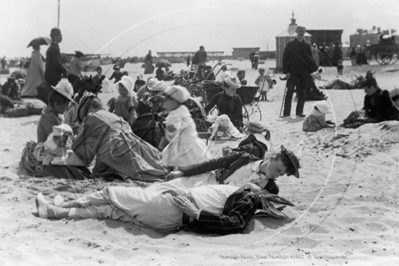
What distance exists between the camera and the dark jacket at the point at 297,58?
9562mm

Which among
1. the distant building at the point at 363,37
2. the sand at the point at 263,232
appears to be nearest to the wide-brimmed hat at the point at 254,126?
the sand at the point at 263,232

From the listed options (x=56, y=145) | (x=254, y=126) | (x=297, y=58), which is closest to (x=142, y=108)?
(x=56, y=145)

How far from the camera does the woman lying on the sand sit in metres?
3.58

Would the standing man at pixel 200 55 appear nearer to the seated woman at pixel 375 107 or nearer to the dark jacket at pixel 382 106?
the seated woman at pixel 375 107

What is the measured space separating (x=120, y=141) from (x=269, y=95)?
919 cm

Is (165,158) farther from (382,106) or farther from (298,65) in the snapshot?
(298,65)

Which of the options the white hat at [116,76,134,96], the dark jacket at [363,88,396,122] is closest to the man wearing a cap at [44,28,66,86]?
the white hat at [116,76,134,96]

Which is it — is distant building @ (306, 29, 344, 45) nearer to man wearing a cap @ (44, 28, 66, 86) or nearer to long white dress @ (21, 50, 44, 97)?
long white dress @ (21, 50, 44, 97)

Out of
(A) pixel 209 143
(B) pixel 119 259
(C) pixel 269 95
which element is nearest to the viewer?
(B) pixel 119 259

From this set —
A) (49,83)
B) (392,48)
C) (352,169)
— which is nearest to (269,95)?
(49,83)

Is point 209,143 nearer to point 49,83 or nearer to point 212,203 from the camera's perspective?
point 212,203

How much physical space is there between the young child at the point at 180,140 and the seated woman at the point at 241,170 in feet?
1.72

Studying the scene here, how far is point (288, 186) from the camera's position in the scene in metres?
4.95

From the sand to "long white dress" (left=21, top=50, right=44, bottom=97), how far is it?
14.6ft
